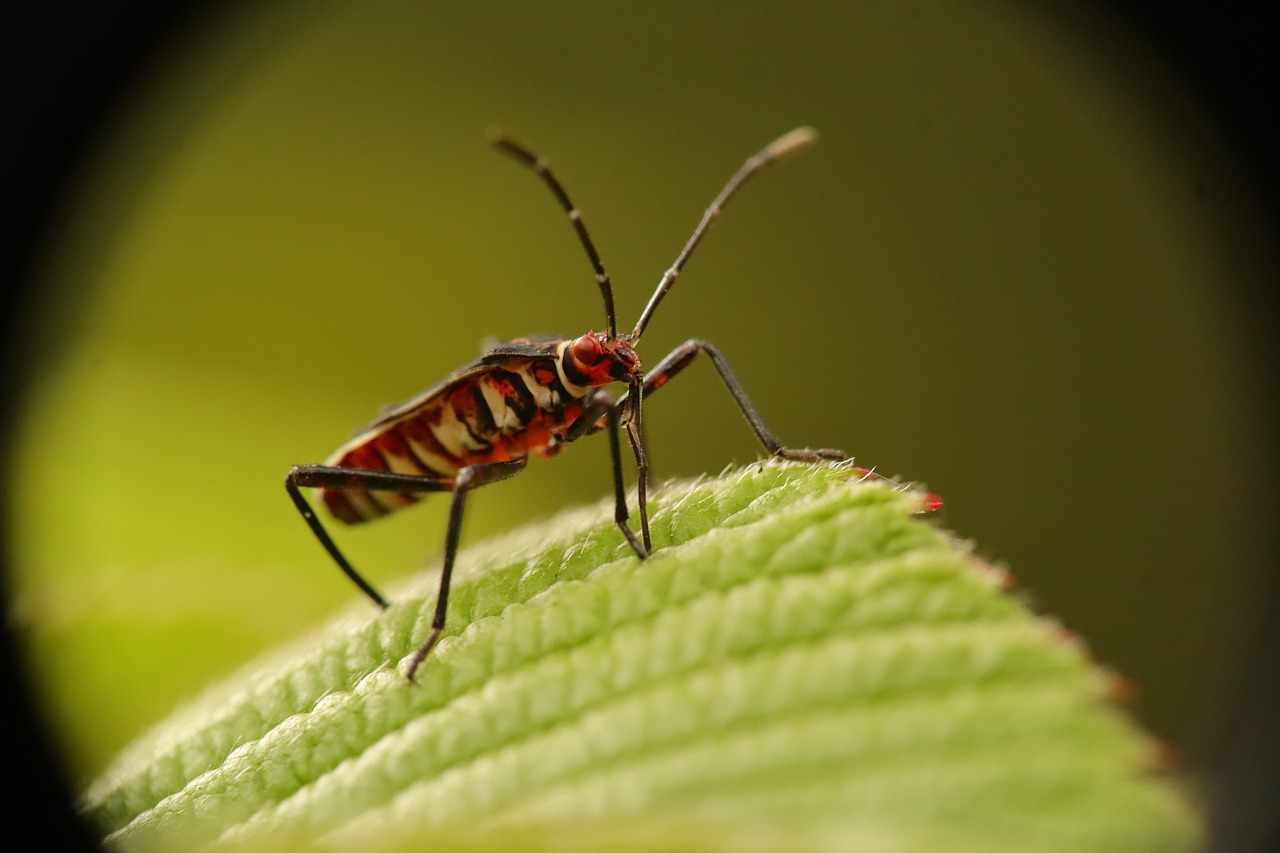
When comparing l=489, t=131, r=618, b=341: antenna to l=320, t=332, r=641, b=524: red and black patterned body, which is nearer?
l=489, t=131, r=618, b=341: antenna

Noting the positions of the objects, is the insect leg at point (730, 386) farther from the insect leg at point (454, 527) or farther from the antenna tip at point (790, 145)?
the antenna tip at point (790, 145)

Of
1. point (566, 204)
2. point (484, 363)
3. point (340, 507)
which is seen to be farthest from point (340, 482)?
point (566, 204)

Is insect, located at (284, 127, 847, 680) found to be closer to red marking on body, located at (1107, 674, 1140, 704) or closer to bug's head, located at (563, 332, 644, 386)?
bug's head, located at (563, 332, 644, 386)

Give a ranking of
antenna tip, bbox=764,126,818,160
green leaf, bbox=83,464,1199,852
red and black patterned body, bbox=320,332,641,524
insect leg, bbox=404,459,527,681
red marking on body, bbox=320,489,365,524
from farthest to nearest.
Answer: red marking on body, bbox=320,489,365,524 < red and black patterned body, bbox=320,332,641,524 < antenna tip, bbox=764,126,818,160 < insect leg, bbox=404,459,527,681 < green leaf, bbox=83,464,1199,852

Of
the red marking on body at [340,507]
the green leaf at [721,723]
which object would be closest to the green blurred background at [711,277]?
the red marking on body at [340,507]

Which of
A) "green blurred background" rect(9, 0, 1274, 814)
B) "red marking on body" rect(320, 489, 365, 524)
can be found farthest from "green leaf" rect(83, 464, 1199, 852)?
"green blurred background" rect(9, 0, 1274, 814)

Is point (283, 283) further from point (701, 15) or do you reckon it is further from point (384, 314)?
point (701, 15)

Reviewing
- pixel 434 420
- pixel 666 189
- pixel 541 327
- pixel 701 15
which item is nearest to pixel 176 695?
pixel 434 420
